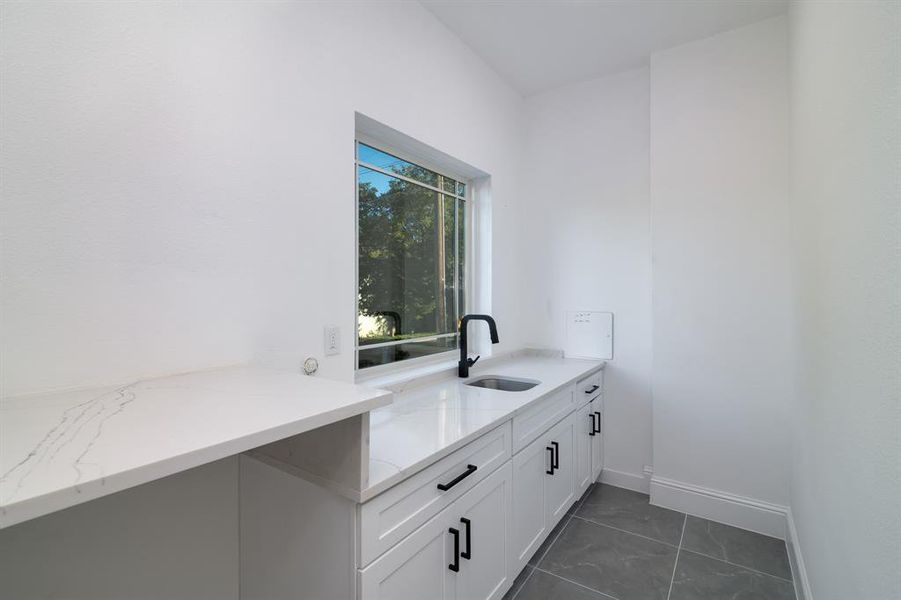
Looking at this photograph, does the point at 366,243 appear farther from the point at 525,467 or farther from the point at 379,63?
the point at 525,467

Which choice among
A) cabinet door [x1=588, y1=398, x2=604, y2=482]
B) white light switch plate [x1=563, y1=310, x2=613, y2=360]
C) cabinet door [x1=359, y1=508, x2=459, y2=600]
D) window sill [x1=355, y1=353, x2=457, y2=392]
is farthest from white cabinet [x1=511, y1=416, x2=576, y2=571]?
white light switch plate [x1=563, y1=310, x2=613, y2=360]

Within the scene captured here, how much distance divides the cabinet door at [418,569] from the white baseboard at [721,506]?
5.88 feet

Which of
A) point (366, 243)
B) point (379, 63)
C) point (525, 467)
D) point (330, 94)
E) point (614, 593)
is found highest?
point (379, 63)

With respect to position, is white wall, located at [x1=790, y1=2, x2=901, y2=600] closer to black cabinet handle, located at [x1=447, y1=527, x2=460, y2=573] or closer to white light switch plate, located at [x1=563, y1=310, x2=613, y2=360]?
black cabinet handle, located at [x1=447, y1=527, x2=460, y2=573]

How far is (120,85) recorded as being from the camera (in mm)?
1029

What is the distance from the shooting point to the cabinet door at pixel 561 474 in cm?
200

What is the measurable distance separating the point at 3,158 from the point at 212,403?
0.70m

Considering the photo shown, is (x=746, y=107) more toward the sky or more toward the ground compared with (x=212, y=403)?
more toward the sky

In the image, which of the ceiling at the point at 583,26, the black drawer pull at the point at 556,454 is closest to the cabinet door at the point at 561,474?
the black drawer pull at the point at 556,454

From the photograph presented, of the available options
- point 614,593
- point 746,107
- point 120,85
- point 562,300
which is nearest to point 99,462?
point 120,85

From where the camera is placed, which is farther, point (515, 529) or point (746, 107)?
point (746, 107)

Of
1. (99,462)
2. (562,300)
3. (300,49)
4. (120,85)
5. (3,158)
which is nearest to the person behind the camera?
(99,462)

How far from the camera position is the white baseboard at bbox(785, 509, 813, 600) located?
64.1 inches

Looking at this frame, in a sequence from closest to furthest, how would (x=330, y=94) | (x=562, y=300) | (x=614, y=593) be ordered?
(x=330, y=94)
(x=614, y=593)
(x=562, y=300)
